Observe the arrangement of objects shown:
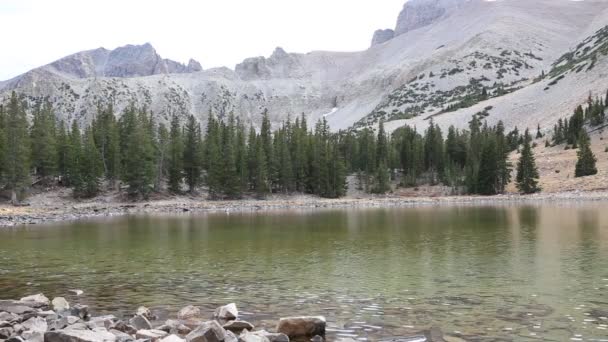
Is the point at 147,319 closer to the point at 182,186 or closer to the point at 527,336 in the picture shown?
the point at 527,336

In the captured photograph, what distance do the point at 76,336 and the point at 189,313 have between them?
4313mm

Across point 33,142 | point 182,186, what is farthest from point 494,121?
point 33,142

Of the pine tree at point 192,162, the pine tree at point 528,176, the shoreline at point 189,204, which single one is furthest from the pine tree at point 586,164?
the pine tree at point 192,162

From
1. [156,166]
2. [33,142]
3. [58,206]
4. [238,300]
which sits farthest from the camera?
[156,166]

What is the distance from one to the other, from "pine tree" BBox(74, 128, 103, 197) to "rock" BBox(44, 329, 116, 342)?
8193cm

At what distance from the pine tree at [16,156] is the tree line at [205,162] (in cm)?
14

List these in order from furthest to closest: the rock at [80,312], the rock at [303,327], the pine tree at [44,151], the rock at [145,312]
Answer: the pine tree at [44,151], the rock at [145,312], the rock at [80,312], the rock at [303,327]

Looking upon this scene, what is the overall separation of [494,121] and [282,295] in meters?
176

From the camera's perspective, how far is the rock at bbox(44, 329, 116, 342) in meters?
11.9

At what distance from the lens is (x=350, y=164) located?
136 meters

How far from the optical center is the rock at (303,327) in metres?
13.5

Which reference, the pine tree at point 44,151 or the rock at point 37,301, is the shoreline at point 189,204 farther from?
the rock at point 37,301

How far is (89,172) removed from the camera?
3509 inches

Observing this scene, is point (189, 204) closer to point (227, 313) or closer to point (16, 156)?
point (16, 156)
